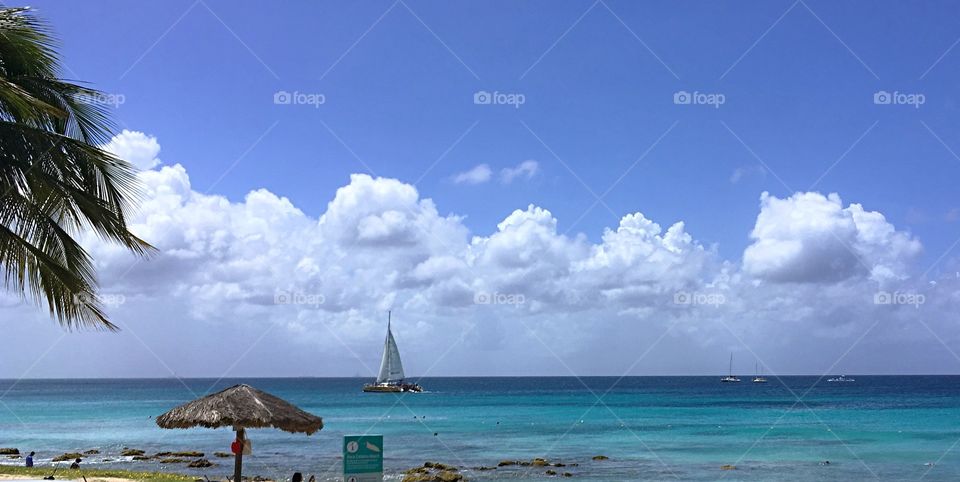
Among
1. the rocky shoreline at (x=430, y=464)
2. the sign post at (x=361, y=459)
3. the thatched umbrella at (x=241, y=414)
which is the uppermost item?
the thatched umbrella at (x=241, y=414)

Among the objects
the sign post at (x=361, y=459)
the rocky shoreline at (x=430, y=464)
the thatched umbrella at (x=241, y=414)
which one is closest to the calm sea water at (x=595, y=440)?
the rocky shoreline at (x=430, y=464)

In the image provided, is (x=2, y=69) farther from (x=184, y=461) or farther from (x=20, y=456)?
(x=20, y=456)

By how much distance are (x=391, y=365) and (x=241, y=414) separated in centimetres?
7514

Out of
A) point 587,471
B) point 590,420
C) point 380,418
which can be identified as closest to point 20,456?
point 587,471

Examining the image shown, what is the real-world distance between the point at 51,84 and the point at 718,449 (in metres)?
33.6

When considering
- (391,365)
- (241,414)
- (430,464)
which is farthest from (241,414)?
(391,365)

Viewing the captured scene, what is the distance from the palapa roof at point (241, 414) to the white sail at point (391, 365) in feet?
235

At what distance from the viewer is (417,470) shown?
28453 millimetres

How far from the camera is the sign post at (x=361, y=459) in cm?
1242

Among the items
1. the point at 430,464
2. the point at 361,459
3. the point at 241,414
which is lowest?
the point at 430,464

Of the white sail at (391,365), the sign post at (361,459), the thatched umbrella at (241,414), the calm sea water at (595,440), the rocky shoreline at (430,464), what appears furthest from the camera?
the white sail at (391,365)

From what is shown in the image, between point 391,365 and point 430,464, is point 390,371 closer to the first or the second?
point 391,365

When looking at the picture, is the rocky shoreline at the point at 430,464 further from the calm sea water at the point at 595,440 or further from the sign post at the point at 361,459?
the sign post at the point at 361,459

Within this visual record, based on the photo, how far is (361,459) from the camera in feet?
41.2
